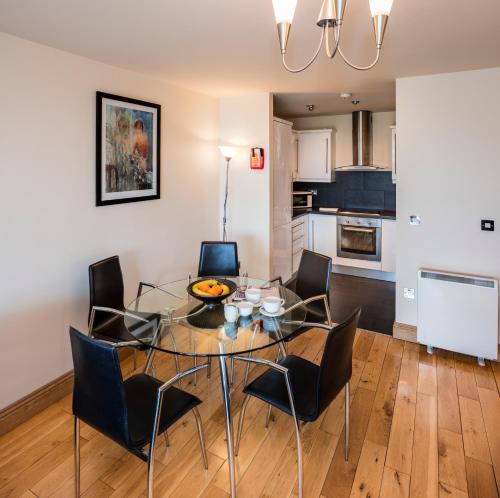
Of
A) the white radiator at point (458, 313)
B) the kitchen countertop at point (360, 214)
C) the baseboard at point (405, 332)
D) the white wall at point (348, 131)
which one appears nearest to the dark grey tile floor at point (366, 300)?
the baseboard at point (405, 332)

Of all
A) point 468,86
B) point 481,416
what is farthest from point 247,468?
point 468,86

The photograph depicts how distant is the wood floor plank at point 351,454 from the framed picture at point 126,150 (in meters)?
2.34

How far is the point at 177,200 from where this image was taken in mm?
3598

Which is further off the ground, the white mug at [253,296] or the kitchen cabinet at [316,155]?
the kitchen cabinet at [316,155]

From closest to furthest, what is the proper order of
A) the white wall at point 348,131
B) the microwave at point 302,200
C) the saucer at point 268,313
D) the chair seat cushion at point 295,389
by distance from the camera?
the chair seat cushion at point 295,389 < the saucer at point 268,313 < the white wall at point 348,131 < the microwave at point 302,200

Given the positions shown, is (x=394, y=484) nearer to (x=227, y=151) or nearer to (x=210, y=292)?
(x=210, y=292)

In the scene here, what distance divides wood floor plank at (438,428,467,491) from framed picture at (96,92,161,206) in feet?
9.10

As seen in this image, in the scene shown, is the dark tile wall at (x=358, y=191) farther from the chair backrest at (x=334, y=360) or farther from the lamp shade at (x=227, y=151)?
the chair backrest at (x=334, y=360)

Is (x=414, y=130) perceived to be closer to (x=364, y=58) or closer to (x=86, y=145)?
(x=364, y=58)

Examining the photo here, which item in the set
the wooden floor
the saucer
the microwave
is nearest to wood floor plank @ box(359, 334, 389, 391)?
the wooden floor

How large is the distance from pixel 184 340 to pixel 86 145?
1.64m

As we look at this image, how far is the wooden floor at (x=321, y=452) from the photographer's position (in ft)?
6.04

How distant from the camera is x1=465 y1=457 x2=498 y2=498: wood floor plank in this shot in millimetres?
1796

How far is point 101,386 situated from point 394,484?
154 centimetres
